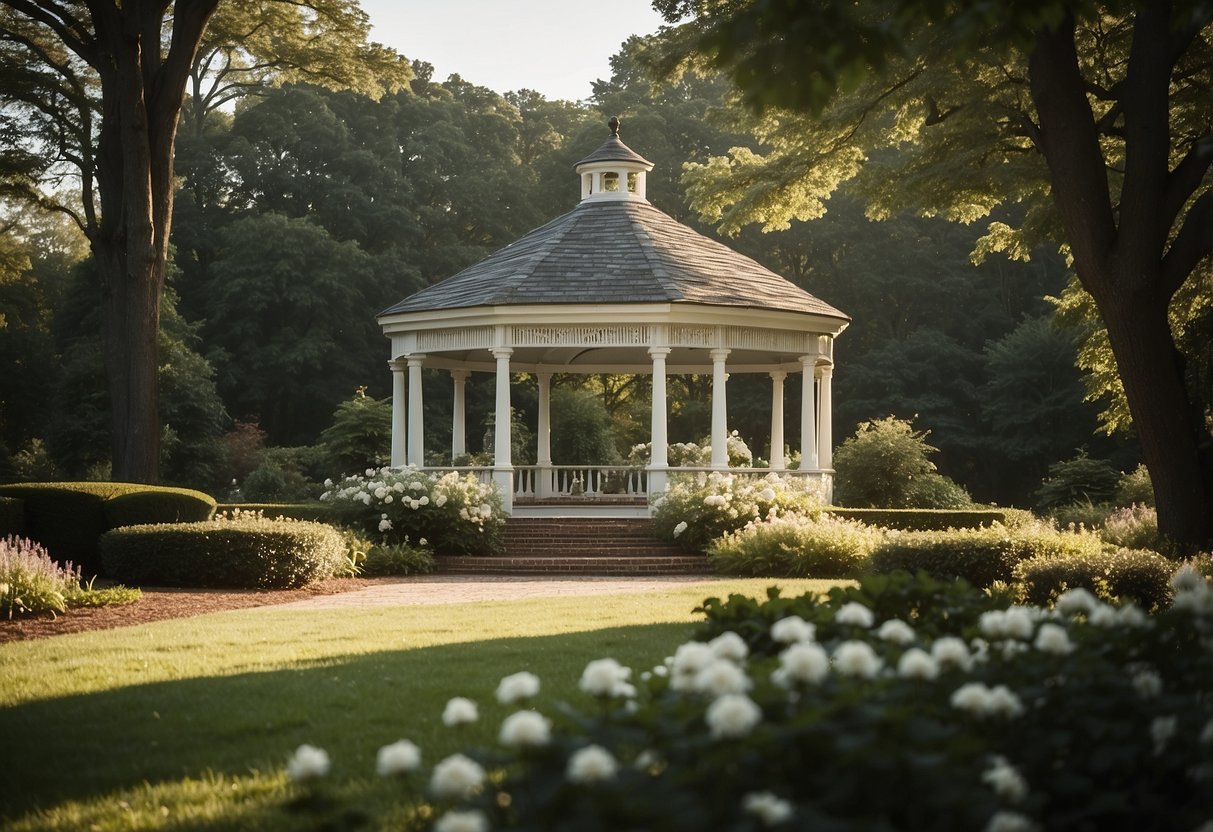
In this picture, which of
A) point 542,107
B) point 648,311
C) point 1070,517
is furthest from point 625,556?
point 542,107

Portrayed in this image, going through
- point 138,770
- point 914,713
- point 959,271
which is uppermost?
point 959,271

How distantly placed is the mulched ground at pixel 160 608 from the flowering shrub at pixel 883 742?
8.18 metres

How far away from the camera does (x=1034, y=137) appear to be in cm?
1509

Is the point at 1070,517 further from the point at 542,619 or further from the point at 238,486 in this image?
the point at 238,486

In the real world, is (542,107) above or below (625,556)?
above

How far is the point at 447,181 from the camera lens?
1828 inches

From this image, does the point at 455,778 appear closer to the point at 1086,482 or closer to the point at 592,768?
the point at 592,768

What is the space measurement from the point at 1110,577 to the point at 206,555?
11.0m

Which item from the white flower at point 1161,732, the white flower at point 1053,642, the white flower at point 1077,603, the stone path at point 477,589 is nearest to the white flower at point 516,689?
the white flower at point 1053,642

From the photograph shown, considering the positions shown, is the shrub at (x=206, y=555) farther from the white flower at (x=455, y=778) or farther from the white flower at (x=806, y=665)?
the white flower at (x=455, y=778)

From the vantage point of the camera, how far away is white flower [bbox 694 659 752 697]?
12.1ft

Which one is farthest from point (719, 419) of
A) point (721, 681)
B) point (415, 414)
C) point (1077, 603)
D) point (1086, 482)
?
point (721, 681)

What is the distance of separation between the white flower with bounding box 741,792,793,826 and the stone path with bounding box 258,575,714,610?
36.8 feet

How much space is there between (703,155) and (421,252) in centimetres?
1141
